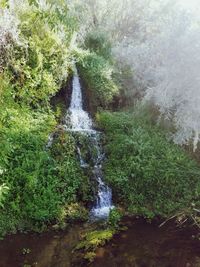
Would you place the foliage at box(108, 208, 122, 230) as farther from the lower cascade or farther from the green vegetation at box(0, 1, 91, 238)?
the green vegetation at box(0, 1, 91, 238)

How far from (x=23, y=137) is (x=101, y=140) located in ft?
9.87

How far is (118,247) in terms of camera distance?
28.9 ft

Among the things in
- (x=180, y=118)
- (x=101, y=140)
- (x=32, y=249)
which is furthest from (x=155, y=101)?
(x=32, y=249)

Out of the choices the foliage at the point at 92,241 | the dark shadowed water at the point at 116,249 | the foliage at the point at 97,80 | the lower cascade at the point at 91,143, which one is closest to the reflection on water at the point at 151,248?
the dark shadowed water at the point at 116,249

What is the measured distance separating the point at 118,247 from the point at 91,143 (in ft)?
13.8

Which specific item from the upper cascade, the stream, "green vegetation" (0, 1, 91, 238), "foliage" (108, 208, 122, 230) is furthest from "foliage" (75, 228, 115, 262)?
the upper cascade

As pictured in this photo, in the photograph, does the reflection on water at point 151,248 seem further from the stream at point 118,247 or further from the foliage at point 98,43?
the foliage at point 98,43

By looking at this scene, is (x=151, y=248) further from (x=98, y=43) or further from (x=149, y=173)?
(x=98, y=43)

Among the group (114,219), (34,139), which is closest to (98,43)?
(34,139)

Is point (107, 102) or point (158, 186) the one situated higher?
point (107, 102)

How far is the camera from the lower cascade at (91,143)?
1085cm

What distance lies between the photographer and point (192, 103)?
12.2 meters

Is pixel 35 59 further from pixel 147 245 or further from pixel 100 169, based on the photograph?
pixel 147 245

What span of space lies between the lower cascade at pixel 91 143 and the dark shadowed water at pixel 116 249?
4.22ft
